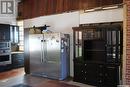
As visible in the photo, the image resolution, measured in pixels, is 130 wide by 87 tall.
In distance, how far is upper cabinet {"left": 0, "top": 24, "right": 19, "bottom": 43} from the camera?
733 cm

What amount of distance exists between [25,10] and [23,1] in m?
0.44

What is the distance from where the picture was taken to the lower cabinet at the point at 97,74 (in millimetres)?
4559

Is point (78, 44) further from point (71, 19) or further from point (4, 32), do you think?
point (4, 32)

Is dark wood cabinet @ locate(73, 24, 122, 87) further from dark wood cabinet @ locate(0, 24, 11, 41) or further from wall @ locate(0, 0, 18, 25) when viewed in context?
wall @ locate(0, 0, 18, 25)

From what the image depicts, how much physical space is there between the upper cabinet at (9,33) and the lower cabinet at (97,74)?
12.5 feet

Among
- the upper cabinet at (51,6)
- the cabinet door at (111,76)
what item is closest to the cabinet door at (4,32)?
the upper cabinet at (51,6)

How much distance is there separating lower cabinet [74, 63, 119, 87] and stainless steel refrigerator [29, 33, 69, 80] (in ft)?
1.91

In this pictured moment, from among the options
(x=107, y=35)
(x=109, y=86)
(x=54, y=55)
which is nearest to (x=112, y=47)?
(x=107, y=35)

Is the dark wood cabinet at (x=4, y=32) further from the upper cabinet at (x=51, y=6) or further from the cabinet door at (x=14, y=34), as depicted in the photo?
the upper cabinet at (x=51, y=6)

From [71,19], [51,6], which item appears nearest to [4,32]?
[51,6]

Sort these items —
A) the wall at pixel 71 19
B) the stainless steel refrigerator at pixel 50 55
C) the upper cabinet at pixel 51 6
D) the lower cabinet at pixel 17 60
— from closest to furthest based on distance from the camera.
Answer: the wall at pixel 71 19
the upper cabinet at pixel 51 6
the stainless steel refrigerator at pixel 50 55
the lower cabinet at pixel 17 60

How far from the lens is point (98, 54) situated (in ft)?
17.0

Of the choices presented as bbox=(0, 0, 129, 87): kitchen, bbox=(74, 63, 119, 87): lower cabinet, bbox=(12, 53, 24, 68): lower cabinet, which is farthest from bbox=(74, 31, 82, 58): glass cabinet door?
bbox=(12, 53, 24, 68): lower cabinet

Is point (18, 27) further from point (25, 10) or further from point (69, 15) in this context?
point (69, 15)
